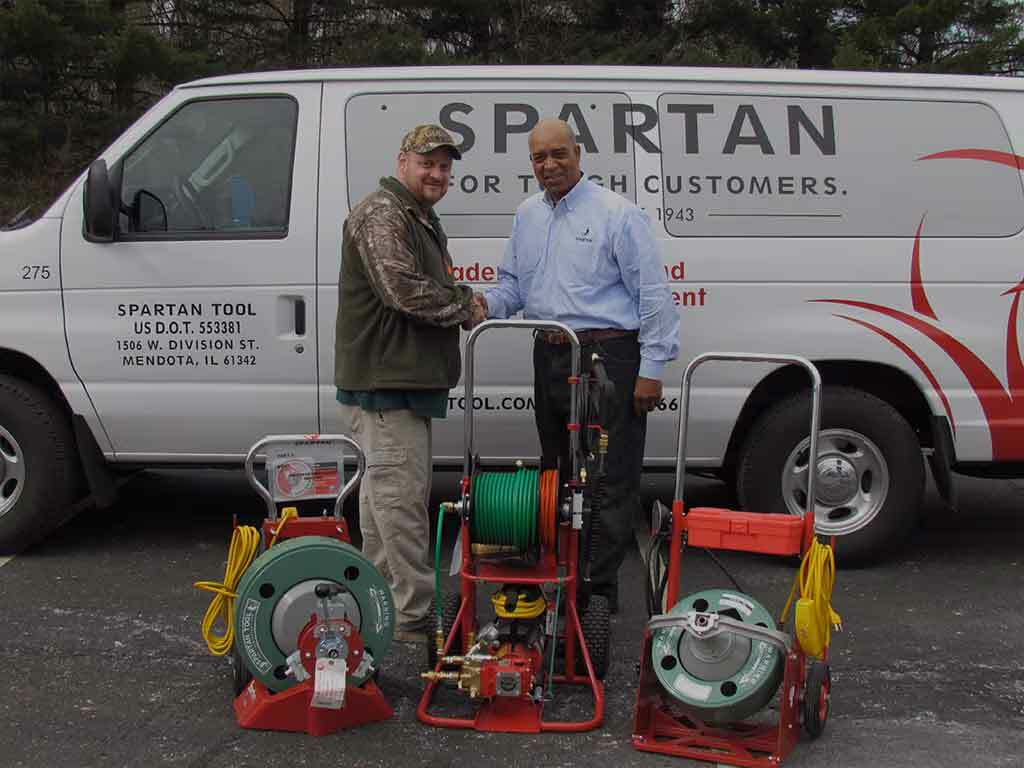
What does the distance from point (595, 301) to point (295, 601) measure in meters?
1.58

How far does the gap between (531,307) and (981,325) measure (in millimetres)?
2087

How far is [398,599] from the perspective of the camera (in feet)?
14.2

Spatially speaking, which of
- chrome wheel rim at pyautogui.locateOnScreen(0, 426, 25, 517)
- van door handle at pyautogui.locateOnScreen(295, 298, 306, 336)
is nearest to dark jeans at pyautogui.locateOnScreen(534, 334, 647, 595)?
van door handle at pyautogui.locateOnScreen(295, 298, 306, 336)

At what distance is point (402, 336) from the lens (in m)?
4.11

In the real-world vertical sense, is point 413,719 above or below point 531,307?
below

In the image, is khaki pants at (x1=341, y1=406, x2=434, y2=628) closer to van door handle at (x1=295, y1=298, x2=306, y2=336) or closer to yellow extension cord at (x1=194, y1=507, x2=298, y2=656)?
yellow extension cord at (x1=194, y1=507, x2=298, y2=656)

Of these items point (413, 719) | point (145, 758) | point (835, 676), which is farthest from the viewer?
point (835, 676)

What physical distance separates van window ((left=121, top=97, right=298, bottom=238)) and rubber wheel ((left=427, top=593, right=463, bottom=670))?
6.43 ft

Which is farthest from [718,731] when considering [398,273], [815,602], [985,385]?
[985,385]

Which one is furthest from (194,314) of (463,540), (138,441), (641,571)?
(641,571)

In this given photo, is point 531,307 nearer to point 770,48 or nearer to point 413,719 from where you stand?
point 413,719

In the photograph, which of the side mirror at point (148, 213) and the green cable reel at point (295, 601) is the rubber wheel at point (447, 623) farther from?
the side mirror at point (148, 213)

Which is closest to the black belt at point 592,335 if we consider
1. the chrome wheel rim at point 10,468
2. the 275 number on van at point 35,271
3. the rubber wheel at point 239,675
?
the rubber wheel at point 239,675

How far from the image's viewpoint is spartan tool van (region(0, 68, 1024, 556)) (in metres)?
5.06
